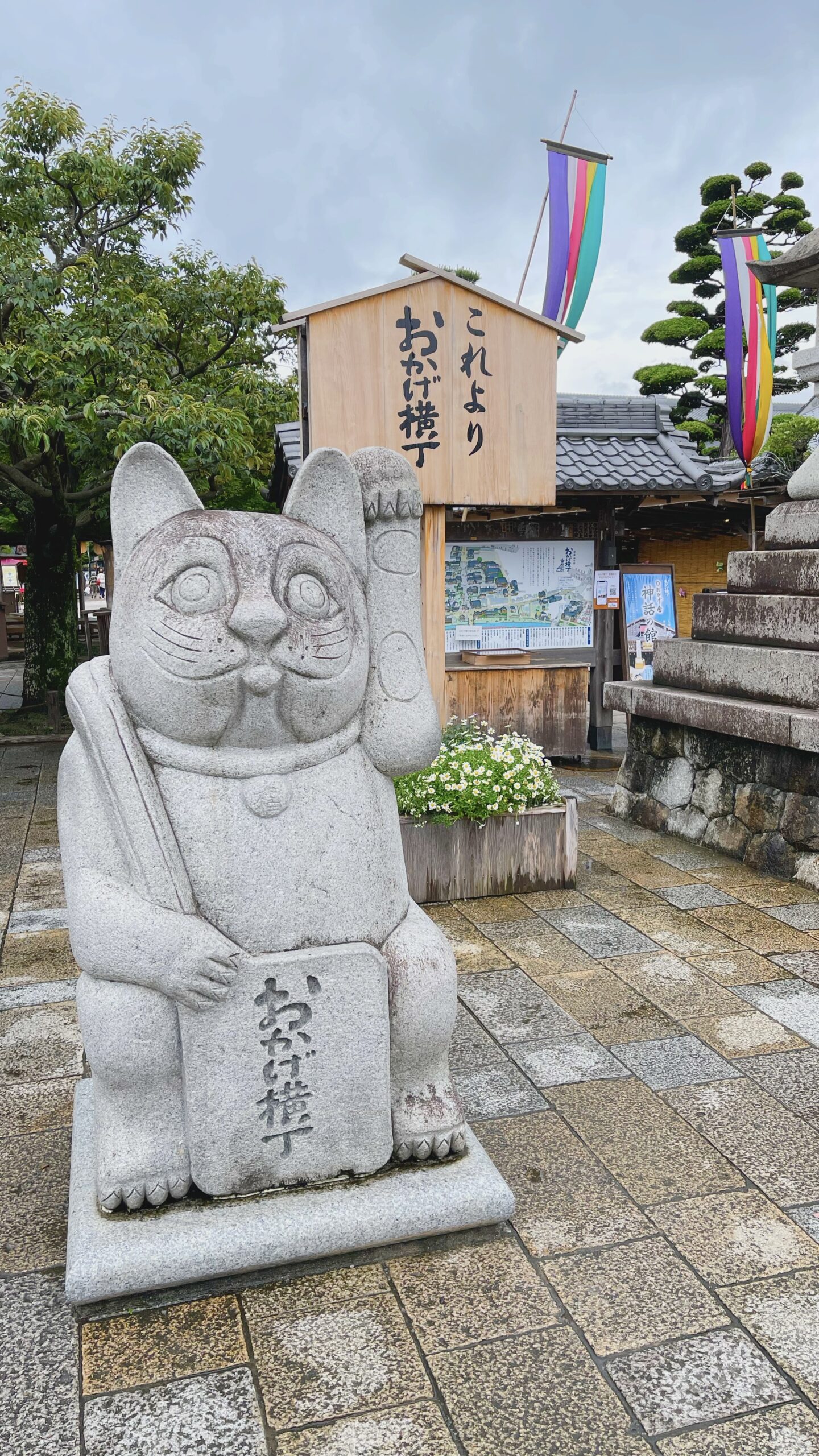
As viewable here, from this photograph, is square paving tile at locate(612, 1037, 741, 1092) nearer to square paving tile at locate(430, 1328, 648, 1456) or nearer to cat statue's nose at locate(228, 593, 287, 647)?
square paving tile at locate(430, 1328, 648, 1456)

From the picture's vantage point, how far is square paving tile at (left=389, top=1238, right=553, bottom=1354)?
2508 mm

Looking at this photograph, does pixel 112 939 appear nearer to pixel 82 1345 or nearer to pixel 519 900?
pixel 82 1345

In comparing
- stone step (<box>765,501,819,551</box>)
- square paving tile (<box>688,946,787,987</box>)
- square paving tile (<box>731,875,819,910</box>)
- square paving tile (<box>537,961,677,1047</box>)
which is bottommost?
square paving tile (<box>537,961,677,1047</box>)

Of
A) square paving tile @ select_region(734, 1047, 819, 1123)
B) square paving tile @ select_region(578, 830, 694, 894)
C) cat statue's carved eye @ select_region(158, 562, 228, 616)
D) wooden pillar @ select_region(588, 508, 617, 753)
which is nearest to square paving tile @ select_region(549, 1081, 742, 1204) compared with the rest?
square paving tile @ select_region(734, 1047, 819, 1123)

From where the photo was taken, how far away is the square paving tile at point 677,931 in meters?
5.08

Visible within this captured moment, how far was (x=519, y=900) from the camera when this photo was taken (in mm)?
5867

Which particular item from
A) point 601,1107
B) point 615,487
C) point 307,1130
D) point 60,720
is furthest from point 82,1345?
point 60,720

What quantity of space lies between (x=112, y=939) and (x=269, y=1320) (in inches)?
41.9

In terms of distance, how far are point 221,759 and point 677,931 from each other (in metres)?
3.35

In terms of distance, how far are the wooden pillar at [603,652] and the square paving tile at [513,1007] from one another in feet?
19.0

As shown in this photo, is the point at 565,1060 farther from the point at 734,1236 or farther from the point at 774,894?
the point at 774,894

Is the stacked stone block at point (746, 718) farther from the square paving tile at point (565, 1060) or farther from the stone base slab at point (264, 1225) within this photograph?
the stone base slab at point (264, 1225)

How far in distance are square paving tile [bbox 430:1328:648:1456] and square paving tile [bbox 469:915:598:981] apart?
2.33 m

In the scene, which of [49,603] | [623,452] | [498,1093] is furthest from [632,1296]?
[49,603]
